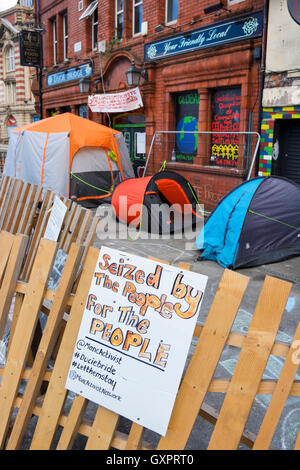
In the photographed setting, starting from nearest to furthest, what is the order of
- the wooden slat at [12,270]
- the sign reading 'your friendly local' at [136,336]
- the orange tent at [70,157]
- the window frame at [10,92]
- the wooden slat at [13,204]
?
the sign reading 'your friendly local' at [136,336] < the wooden slat at [12,270] < the wooden slat at [13,204] < the orange tent at [70,157] < the window frame at [10,92]

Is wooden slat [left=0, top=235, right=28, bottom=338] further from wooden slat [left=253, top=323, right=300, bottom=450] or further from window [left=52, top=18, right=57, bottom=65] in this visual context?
window [left=52, top=18, right=57, bottom=65]

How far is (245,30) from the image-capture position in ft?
29.9

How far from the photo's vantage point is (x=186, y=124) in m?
11.6

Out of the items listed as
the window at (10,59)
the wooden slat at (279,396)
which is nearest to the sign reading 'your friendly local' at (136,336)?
the wooden slat at (279,396)

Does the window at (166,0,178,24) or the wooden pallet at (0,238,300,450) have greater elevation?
the window at (166,0,178,24)

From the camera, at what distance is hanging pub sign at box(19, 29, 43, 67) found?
17141 millimetres

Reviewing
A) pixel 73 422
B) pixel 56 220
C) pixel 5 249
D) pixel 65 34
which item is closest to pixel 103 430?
pixel 73 422

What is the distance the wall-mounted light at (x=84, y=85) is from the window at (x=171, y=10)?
170 inches

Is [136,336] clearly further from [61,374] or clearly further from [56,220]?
[56,220]

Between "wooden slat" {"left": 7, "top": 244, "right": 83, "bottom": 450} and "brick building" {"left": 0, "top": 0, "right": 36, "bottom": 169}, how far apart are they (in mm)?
26469

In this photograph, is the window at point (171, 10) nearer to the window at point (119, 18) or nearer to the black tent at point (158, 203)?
the window at point (119, 18)

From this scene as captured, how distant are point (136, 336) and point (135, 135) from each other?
A: 41.3 ft

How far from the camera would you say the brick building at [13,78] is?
27141 millimetres

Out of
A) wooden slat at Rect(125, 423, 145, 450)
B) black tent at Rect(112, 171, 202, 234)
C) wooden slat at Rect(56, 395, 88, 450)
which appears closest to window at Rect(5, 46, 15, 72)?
black tent at Rect(112, 171, 202, 234)
